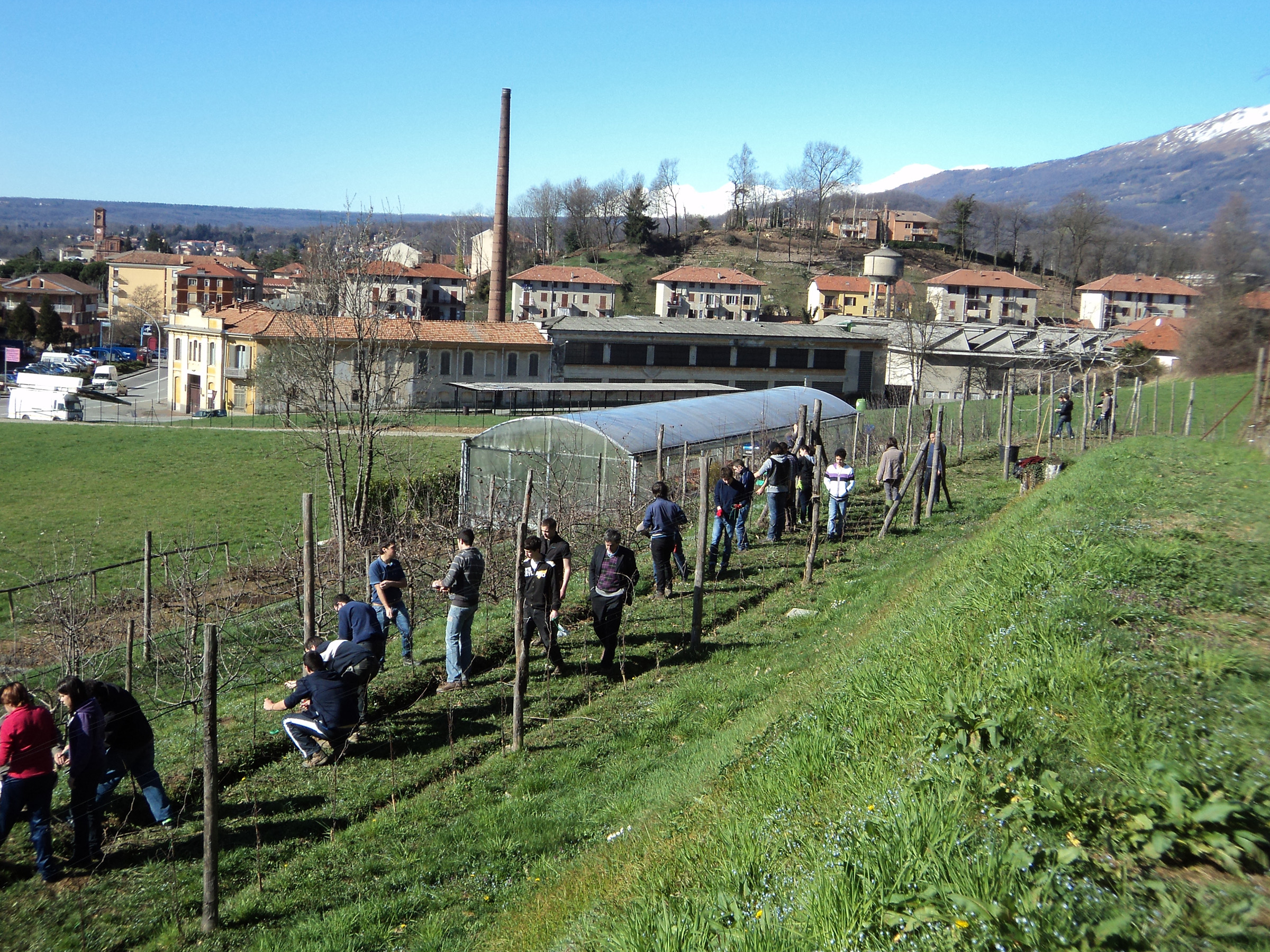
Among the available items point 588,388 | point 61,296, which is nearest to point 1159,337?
point 588,388

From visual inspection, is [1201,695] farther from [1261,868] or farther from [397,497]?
[397,497]

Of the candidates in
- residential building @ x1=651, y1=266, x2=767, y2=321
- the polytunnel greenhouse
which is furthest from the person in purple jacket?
residential building @ x1=651, y1=266, x2=767, y2=321

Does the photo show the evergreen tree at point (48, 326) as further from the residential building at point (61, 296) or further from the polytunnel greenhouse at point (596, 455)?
the polytunnel greenhouse at point (596, 455)

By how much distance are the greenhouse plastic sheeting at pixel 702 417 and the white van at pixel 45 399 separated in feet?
138

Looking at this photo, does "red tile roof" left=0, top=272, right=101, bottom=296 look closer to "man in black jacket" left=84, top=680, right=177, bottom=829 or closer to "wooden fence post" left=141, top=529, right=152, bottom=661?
"wooden fence post" left=141, top=529, right=152, bottom=661

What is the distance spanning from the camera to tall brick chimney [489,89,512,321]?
6238cm

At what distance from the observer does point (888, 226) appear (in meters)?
157

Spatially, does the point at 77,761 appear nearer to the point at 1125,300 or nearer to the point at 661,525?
the point at 661,525

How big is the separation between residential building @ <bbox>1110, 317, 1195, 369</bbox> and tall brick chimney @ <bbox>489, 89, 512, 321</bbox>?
4019 cm

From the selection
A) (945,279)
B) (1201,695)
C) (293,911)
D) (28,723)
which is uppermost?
(945,279)

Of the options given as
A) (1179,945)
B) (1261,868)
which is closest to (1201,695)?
(1261,868)

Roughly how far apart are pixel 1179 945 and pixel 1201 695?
2.33 m

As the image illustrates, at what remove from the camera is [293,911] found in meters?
6.65

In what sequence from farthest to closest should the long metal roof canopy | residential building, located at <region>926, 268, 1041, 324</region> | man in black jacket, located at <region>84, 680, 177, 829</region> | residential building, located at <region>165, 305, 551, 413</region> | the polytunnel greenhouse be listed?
residential building, located at <region>926, 268, 1041, 324</region>
residential building, located at <region>165, 305, 551, 413</region>
the long metal roof canopy
the polytunnel greenhouse
man in black jacket, located at <region>84, 680, 177, 829</region>
